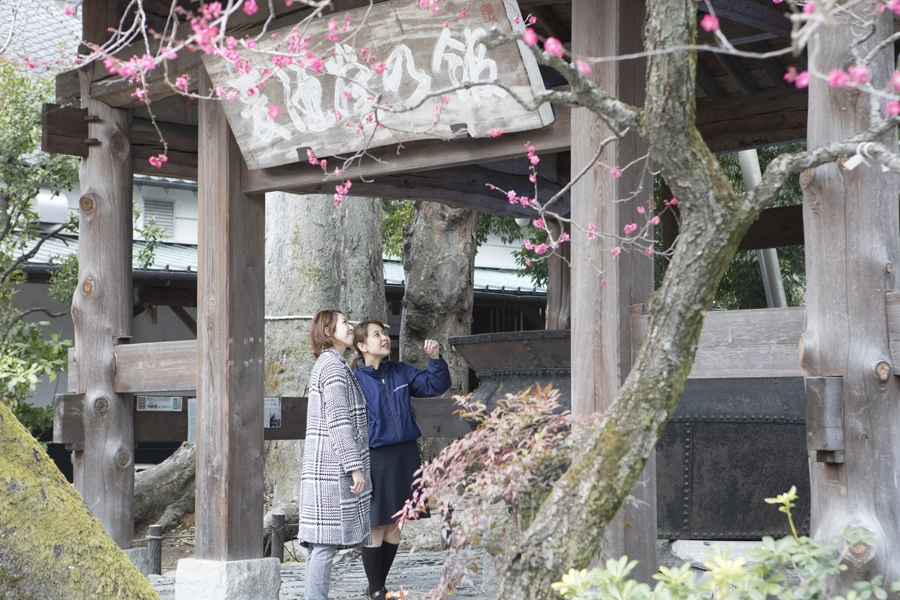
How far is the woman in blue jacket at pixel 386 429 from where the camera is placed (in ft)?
18.4

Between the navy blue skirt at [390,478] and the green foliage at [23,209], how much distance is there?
15.9ft

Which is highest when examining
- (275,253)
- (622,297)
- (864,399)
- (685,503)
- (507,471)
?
(275,253)

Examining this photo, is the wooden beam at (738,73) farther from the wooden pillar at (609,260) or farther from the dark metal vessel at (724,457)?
the wooden pillar at (609,260)

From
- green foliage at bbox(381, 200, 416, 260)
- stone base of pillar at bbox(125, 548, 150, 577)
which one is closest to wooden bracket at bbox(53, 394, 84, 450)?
stone base of pillar at bbox(125, 548, 150, 577)

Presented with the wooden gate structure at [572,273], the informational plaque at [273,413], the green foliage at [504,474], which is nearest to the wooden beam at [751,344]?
the wooden gate structure at [572,273]

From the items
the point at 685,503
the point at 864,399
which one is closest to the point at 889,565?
the point at 864,399

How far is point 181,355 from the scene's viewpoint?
6.06m

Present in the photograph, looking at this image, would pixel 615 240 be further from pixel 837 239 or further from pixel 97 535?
pixel 97 535

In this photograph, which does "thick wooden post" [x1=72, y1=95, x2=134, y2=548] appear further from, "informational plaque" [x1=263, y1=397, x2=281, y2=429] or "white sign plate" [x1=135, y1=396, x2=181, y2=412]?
"informational plaque" [x1=263, y1=397, x2=281, y2=429]

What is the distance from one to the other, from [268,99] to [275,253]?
15.4ft

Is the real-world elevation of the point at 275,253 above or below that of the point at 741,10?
below

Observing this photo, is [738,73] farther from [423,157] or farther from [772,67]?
[423,157]

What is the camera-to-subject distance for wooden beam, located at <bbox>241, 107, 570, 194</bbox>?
15.0 ft

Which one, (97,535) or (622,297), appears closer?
(97,535)
